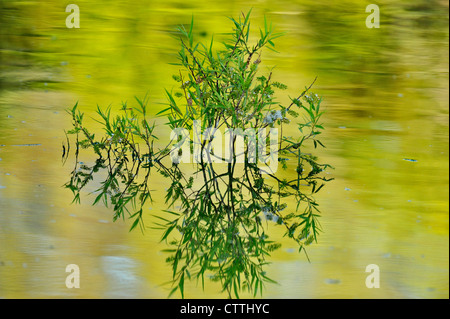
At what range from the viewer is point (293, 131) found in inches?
95.3

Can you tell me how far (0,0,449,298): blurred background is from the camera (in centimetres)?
145

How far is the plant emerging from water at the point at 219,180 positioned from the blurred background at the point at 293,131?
45 mm

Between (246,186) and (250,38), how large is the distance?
183cm

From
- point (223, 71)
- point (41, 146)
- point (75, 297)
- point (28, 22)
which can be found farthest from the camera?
point (28, 22)

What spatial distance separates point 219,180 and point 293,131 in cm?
62

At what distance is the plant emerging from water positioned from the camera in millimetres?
1504

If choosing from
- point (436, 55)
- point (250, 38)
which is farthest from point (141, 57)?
point (436, 55)

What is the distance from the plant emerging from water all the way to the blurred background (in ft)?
0.15

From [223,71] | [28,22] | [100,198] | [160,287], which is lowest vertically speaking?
[160,287]

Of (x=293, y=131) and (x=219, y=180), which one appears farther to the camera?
(x=293, y=131)

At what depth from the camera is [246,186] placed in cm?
185

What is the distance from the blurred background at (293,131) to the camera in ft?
4.75

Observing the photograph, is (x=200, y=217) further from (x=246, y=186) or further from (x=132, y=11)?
(x=132, y=11)

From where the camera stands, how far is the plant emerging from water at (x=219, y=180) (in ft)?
4.93
